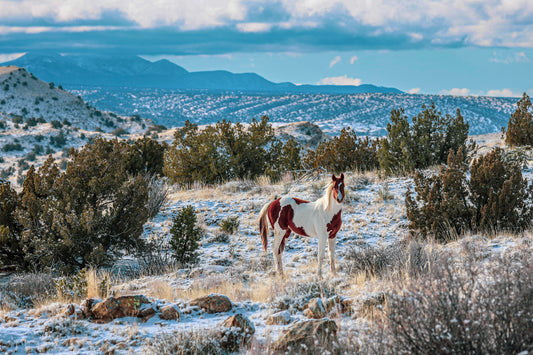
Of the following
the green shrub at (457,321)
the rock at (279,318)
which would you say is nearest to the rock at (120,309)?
the rock at (279,318)

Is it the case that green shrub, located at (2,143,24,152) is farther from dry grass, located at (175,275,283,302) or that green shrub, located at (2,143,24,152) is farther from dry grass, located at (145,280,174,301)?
dry grass, located at (175,275,283,302)

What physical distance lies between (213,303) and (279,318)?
858mm

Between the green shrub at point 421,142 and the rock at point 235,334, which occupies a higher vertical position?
the green shrub at point 421,142

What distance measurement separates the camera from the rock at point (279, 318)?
4.98 m

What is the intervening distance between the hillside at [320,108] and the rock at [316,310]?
69.7 m

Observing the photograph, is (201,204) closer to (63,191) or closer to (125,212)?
(125,212)

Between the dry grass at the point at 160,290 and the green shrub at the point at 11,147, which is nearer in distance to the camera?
the dry grass at the point at 160,290

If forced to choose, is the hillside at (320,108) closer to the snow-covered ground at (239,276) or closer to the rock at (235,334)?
the snow-covered ground at (239,276)

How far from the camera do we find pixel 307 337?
4176mm

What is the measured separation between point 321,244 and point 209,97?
163 metres

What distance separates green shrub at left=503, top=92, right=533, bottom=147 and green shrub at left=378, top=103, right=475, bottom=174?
3238 mm

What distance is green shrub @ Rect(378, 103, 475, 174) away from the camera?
1425cm

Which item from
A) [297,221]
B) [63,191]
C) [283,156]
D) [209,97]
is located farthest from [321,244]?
[209,97]

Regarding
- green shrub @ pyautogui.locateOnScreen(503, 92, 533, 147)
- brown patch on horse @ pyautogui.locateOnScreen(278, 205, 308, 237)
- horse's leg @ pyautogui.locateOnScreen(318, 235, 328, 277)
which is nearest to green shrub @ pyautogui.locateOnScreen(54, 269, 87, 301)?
brown patch on horse @ pyautogui.locateOnScreen(278, 205, 308, 237)
